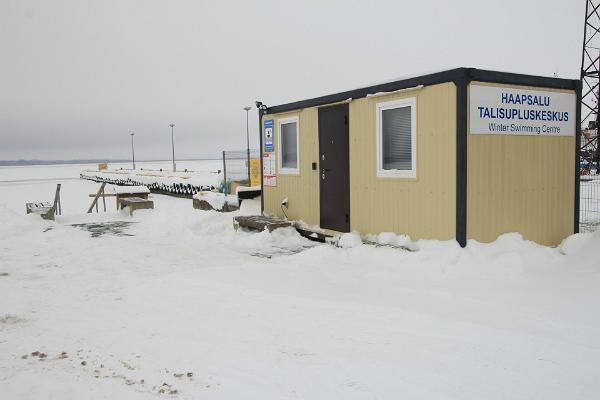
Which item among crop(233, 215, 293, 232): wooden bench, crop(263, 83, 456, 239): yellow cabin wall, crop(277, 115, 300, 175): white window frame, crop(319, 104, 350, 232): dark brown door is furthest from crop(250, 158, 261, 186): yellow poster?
crop(319, 104, 350, 232): dark brown door

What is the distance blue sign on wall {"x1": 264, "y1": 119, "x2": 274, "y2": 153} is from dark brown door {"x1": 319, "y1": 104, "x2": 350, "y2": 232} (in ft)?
6.15

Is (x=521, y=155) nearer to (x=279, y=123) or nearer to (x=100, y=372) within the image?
(x=279, y=123)

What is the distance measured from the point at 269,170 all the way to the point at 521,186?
556cm

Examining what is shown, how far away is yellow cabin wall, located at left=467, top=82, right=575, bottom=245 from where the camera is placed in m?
7.15

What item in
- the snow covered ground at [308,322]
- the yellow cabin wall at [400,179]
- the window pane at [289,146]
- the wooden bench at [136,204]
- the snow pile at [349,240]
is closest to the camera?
the snow covered ground at [308,322]

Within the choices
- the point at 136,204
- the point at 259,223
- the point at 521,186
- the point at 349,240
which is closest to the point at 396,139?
the point at 349,240

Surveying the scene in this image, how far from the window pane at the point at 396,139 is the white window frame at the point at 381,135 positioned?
0.06 meters

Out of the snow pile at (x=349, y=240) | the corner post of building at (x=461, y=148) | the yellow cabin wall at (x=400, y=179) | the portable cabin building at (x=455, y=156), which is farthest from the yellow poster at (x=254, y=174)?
the corner post of building at (x=461, y=148)

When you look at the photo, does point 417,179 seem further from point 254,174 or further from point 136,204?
point 254,174

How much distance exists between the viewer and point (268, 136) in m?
11.5

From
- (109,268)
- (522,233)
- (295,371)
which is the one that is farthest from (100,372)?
(522,233)

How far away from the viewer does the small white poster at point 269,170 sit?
1138cm

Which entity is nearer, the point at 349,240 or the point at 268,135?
the point at 349,240

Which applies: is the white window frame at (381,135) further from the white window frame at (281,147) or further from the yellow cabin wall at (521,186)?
the white window frame at (281,147)
